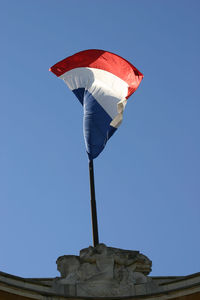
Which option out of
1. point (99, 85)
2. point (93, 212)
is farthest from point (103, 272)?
point (99, 85)

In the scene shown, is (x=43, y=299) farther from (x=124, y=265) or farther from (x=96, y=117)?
(x=96, y=117)

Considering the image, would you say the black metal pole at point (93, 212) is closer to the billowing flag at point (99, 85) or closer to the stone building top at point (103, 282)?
the stone building top at point (103, 282)

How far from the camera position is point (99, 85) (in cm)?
2727

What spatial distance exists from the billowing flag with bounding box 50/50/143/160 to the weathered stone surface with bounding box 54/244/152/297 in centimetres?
455

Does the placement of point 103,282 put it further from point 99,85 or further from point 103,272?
point 99,85

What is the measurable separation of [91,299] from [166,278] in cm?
216

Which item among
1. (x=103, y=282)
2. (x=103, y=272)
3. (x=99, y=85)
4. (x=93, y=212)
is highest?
(x=99, y=85)

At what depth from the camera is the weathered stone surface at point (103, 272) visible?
68.0ft

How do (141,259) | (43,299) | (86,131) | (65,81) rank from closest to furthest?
(43,299) < (141,259) < (86,131) < (65,81)

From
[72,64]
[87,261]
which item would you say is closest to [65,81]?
[72,64]

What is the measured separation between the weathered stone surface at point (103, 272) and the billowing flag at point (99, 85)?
4.55 meters

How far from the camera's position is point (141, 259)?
2158cm

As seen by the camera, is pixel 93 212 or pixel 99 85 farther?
pixel 99 85

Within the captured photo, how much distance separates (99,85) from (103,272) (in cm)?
788
